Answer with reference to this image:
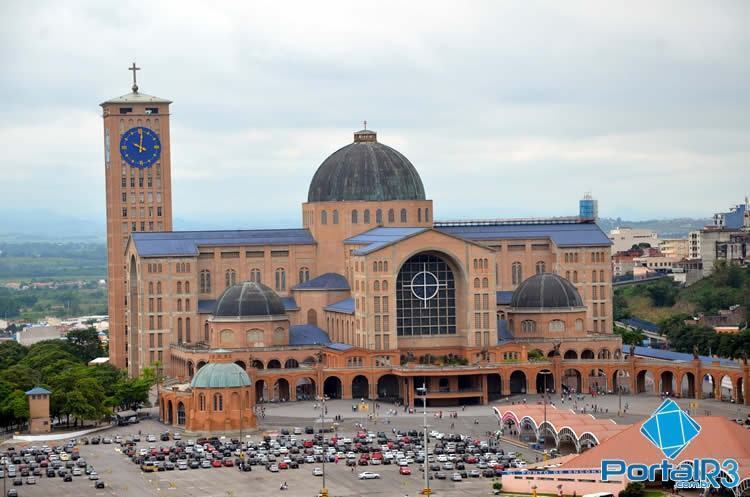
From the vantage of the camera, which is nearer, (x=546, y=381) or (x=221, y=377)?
(x=221, y=377)

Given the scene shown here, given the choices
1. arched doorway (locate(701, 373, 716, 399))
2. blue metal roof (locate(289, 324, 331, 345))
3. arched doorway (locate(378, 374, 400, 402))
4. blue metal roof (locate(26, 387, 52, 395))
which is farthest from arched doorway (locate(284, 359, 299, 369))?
arched doorway (locate(701, 373, 716, 399))

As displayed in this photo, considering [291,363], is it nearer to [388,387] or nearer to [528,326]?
[388,387]

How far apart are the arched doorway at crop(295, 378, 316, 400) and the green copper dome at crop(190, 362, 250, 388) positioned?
18.3 m

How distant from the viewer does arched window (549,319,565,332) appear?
646 feet

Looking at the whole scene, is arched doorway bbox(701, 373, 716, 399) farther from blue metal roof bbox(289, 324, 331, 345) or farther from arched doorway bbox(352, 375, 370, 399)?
blue metal roof bbox(289, 324, 331, 345)

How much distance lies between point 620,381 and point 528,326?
36.0 ft

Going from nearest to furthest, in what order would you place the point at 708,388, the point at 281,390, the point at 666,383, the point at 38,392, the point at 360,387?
1. the point at 38,392
2. the point at 281,390
3. the point at 360,387
4. the point at 666,383
5. the point at 708,388

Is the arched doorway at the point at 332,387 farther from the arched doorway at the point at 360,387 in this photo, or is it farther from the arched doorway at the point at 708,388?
the arched doorway at the point at 708,388

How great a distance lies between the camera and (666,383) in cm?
19050

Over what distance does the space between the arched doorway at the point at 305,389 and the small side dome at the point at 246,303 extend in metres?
7.28

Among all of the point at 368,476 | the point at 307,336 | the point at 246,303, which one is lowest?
the point at 368,476

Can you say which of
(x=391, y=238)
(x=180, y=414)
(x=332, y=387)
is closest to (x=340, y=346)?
(x=332, y=387)

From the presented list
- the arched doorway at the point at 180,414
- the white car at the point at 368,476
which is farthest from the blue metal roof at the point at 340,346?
the white car at the point at 368,476

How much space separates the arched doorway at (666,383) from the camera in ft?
620
